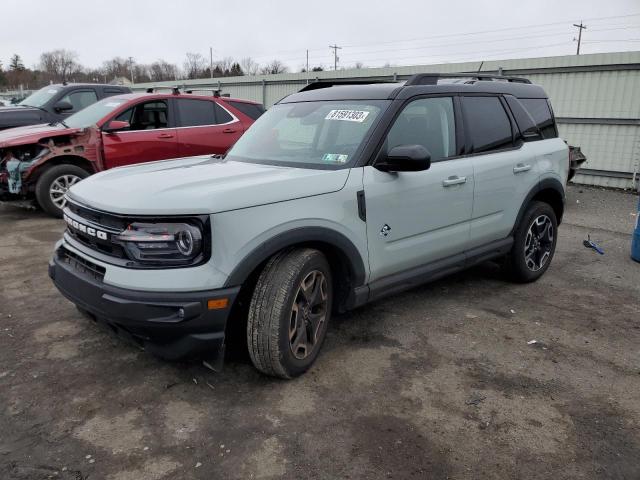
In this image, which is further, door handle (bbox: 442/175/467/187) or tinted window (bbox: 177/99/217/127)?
tinted window (bbox: 177/99/217/127)

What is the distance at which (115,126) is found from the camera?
284 inches

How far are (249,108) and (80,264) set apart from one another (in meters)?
6.07

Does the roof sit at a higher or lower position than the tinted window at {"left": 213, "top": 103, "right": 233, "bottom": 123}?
higher

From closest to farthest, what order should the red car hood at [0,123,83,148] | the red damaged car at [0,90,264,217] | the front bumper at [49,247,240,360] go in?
the front bumper at [49,247,240,360] < the red car hood at [0,123,83,148] < the red damaged car at [0,90,264,217]

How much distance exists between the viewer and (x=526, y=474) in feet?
8.04

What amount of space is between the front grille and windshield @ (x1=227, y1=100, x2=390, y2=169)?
53.1 inches

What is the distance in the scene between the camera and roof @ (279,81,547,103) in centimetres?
374

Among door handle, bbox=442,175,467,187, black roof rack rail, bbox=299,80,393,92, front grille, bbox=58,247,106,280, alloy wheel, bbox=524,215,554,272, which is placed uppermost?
black roof rack rail, bbox=299,80,393,92

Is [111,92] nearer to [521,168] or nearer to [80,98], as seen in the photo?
[80,98]

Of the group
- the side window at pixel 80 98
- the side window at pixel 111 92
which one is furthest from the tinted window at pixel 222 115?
the side window at pixel 80 98

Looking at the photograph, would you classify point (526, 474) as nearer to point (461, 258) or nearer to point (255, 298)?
point (255, 298)

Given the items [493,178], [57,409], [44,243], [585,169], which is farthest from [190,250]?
[585,169]

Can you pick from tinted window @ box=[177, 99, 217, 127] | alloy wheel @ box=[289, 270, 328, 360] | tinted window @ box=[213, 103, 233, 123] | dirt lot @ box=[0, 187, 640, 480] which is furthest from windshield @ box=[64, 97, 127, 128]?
alloy wheel @ box=[289, 270, 328, 360]

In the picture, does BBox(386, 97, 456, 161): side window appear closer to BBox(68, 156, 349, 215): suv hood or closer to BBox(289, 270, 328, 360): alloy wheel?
BBox(68, 156, 349, 215): suv hood
